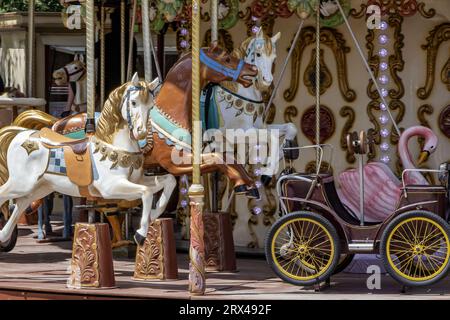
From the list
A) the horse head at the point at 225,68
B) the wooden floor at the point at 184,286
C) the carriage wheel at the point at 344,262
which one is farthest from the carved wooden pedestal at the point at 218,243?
the horse head at the point at 225,68

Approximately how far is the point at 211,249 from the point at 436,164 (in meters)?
2.74

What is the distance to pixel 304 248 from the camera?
10.5 m

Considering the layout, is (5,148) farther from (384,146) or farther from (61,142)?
(384,146)

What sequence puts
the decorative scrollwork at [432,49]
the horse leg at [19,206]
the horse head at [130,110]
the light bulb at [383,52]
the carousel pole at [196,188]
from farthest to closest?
the light bulb at [383,52], the decorative scrollwork at [432,49], the horse leg at [19,206], the horse head at [130,110], the carousel pole at [196,188]

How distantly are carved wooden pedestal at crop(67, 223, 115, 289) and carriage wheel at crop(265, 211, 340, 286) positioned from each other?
154cm

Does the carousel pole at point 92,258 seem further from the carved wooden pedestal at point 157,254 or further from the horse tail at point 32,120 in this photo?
the horse tail at point 32,120

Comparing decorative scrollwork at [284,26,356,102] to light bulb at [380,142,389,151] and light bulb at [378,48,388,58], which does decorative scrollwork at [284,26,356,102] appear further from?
light bulb at [380,142,389,151]

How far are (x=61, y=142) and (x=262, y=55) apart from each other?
7.76 feet

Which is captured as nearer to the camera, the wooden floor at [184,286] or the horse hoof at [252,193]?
the wooden floor at [184,286]

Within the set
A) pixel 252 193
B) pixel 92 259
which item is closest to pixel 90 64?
pixel 92 259

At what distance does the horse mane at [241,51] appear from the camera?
40.5 feet

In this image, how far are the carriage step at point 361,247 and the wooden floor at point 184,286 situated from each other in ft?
1.30

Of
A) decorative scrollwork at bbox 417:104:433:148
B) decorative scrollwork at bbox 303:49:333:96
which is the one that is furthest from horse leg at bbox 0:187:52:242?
decorative scrollwork at bbox 417:104:433:148

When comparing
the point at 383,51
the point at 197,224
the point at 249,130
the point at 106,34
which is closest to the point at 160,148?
the point at 249,130
